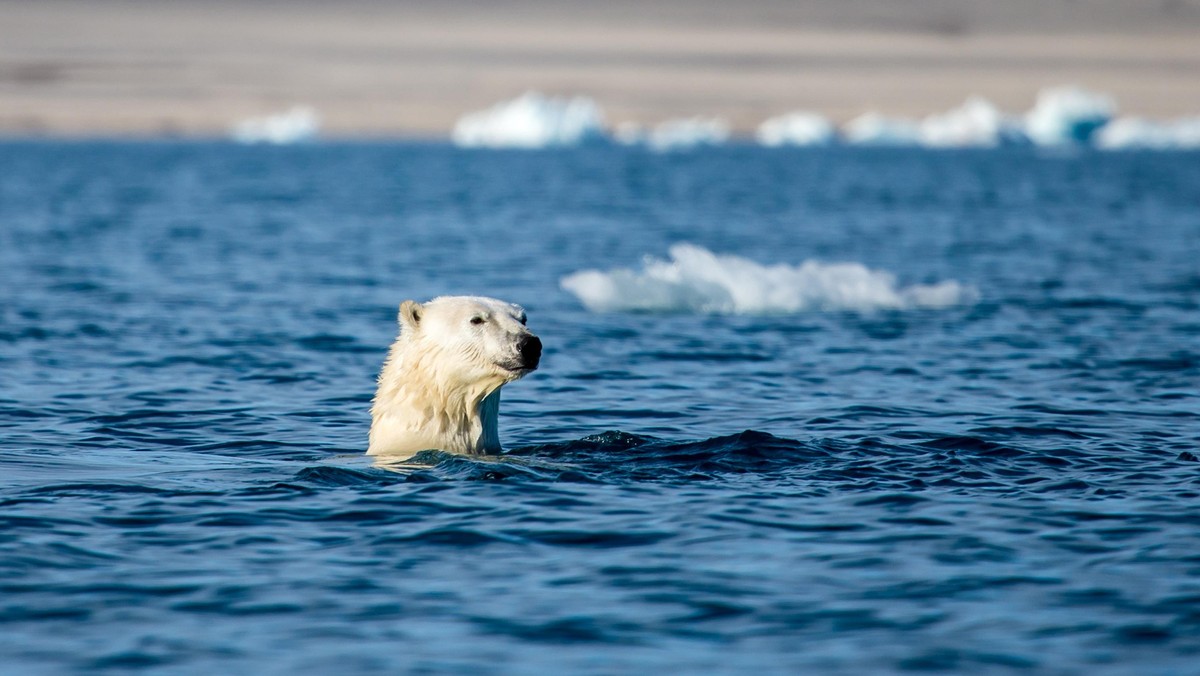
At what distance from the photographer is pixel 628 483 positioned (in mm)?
10023

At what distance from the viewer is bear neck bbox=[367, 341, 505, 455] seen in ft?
34.0

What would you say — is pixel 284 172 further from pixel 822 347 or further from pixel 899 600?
pixel 899 600

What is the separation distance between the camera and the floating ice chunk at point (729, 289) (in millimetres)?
21469

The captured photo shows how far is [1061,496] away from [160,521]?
6008 millimetres

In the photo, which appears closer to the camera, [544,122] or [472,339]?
[472,339]

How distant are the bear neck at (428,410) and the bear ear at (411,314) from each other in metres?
0.17

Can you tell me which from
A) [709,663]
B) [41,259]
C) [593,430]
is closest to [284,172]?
[41,259]

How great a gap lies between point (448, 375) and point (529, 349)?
76 centimetres

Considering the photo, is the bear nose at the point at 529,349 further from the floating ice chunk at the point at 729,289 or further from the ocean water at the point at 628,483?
the floating ice chunk at the point at 729,289

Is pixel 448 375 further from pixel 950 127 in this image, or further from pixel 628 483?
pixel 950 127

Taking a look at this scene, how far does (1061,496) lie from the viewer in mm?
9625

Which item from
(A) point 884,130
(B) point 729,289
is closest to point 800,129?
(A) point 884,130

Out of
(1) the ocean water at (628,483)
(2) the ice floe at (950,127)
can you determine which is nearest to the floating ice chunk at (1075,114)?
(2) the ice floe at (950,127)

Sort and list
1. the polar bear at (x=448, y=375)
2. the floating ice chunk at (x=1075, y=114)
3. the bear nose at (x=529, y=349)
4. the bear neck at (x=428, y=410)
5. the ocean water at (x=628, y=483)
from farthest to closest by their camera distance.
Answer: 1. the floating ice chunk at (x=1075, y=114)
2. the bear neck at (x=428, y=410)
3. the polar bear at (x=448, y=375)
4. the bear nose at (x=529, y=349)
5. the ocean water at (x=628, y=483)
